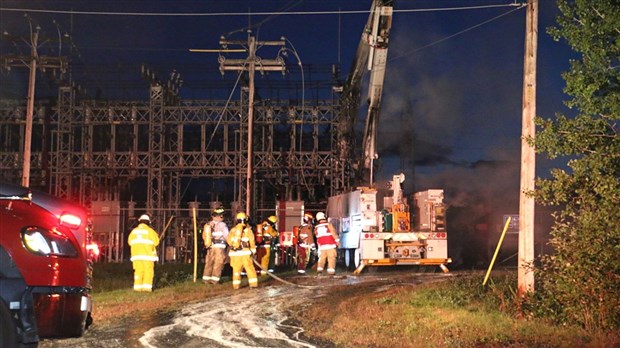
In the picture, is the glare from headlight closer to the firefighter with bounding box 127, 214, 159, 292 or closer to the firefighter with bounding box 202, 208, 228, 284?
the firefighter with bounding box 127, 214, 159, 292

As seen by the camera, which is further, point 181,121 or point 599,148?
point 181,121

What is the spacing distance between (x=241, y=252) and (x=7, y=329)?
39.4 ft

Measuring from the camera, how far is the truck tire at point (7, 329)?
4.93 m

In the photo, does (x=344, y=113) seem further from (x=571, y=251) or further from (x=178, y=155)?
(x=571, y=251)

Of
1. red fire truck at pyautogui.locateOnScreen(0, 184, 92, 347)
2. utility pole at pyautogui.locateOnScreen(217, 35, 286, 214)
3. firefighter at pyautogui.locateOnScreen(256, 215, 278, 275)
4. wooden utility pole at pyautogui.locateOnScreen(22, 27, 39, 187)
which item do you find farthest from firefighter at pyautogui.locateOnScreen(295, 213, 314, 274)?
red fire truck at pyautogui.locateOnScreen(0, 184, 92, 347)

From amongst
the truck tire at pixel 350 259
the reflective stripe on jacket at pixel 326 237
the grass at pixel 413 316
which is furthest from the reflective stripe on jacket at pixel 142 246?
the truck tire at pixel 350 259

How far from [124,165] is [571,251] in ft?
109

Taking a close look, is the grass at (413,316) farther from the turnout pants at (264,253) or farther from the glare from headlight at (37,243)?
the turnout pants at (264,253)

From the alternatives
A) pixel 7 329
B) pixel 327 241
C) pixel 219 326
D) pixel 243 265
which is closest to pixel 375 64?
pixel 327 241

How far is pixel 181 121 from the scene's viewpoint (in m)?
39.1

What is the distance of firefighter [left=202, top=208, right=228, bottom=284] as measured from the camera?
57.3ft

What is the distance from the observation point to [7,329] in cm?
495

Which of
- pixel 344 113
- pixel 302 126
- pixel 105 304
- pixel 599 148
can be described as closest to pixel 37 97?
pixel 302 126

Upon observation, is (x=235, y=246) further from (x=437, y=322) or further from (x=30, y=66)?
(x=30, y=66)
